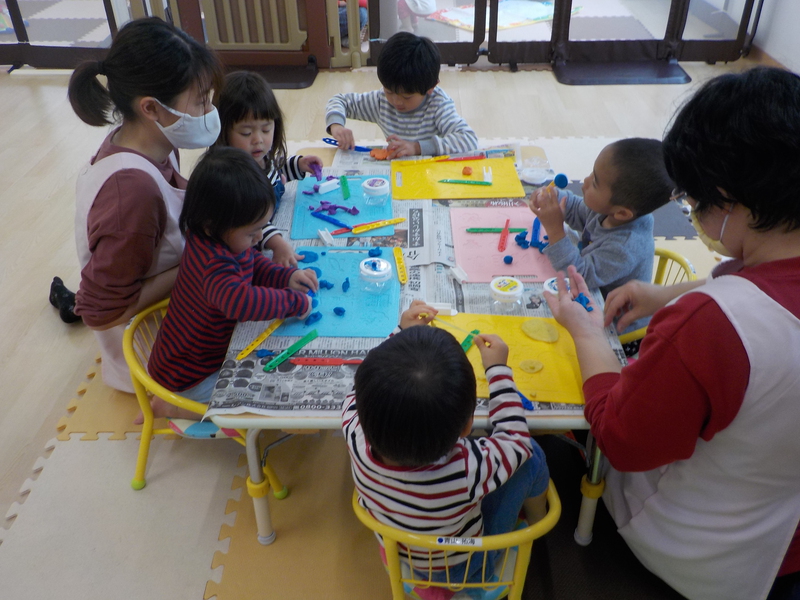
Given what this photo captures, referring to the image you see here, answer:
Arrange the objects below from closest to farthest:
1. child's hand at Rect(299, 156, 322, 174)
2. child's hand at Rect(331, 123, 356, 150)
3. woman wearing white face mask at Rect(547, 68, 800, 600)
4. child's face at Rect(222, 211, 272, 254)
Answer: woman wearing white face mask at Rect(547, 68, 800, 600) → child's face at Rect(222, 211, 272, 254) → child's hand at Rect(299, 156, 322, 174) → child's hand at Rect(331, 123, 356, 150)

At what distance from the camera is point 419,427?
34.0 inches

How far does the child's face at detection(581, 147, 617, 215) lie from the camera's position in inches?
54.7

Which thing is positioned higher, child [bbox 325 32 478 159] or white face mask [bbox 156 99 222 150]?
white face mask [bbox 156 99 222 150]

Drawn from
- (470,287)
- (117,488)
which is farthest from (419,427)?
(117,488)

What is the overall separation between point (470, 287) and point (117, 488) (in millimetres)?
1063

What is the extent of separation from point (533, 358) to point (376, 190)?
691 millimetres

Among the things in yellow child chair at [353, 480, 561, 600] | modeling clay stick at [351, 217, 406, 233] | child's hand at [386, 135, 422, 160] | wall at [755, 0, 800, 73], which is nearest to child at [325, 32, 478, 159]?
child's hand at [386, 135, 422, 160]

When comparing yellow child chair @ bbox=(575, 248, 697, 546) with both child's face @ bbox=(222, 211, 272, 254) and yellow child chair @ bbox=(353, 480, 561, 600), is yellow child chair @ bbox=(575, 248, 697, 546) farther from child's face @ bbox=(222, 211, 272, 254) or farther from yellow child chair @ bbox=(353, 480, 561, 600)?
child's face @ bbox=(222, 211, 272, 254)

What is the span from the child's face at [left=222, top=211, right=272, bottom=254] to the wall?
12.5 feet

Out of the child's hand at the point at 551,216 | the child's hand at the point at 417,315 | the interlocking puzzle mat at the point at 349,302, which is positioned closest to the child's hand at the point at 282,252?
the interlocking puzzle mat at the point at 349,302

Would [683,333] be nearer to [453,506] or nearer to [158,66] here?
[453,506]

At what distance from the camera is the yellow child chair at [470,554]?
3.04ft

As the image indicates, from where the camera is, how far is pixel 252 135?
1.73 metres

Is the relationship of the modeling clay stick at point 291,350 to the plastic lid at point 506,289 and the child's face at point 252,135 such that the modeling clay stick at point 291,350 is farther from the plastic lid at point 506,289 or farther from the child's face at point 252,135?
the child's face at point 252,135
